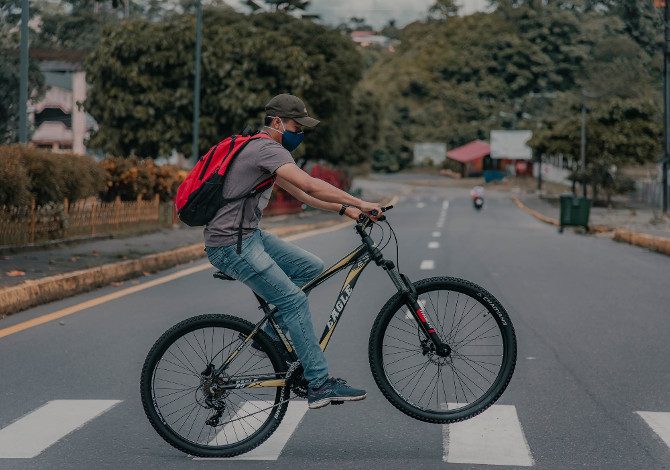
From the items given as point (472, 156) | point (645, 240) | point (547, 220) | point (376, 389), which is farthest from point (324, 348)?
point (472, 156)

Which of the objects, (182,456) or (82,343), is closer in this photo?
(182,456)

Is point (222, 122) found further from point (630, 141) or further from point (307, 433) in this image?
point (307, 433)

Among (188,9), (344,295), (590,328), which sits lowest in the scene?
(590,328)

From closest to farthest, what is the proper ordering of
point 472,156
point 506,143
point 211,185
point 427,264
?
point 211,185, point 427,264, point 506,143, point 472,156

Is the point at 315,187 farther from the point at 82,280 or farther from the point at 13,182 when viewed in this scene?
the point at 13,182

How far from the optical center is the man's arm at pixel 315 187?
5.70 metres

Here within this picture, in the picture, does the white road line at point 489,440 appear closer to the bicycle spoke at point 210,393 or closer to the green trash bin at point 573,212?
the bicycle spoke at point 210,393

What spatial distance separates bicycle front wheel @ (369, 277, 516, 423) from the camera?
623 cm

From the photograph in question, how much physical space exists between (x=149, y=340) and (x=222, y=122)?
127ft

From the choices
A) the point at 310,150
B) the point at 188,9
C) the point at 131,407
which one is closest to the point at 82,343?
the point at 131,407

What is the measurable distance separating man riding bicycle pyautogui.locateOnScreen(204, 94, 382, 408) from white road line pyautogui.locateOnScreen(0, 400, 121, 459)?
4.38 ft

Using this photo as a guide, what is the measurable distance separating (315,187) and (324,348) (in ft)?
3.00

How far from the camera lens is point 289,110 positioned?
585 centimetres

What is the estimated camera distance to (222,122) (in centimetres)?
4809
